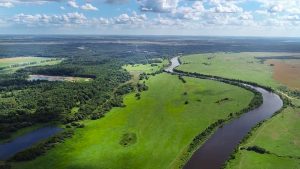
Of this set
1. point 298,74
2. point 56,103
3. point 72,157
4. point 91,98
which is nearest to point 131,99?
point 91,98

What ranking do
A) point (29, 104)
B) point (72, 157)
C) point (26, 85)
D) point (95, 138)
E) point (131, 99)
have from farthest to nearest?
point (26, 85) → point (131, 99) → point (29, 104) → point (95, 138) → point (72, 157)

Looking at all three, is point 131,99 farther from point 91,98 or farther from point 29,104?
point 29,104

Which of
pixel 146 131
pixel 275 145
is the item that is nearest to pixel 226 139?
pixel 275 145

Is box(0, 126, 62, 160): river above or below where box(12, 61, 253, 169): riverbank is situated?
below

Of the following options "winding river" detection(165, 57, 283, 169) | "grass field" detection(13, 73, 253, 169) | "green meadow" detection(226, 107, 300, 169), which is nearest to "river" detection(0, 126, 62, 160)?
"grass field" detection(13, 73, 253, 169)

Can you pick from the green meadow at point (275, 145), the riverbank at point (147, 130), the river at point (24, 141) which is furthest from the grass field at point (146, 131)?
the green meadow at point (275, 145)

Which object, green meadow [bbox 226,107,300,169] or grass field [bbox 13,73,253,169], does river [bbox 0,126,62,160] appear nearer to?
grass field [bbox 13,73,253,169]

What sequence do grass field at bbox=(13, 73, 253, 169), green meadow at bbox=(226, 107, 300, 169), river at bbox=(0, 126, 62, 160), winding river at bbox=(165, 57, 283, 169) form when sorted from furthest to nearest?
river at bbox=(0, 126, 62, 160) → grass field at bbox=(13, 73, 253, 169) → winding river at bbox=(165, 57, 283, 169) → green meadow at bbox=(226, 107, 300, 169)
